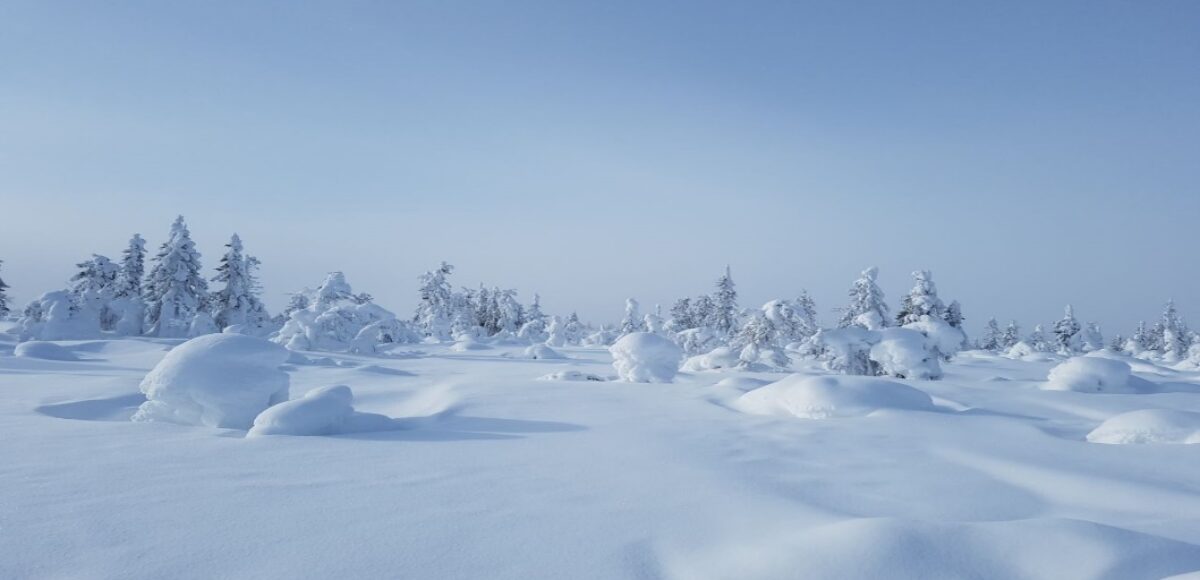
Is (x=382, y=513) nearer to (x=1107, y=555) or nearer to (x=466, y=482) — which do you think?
(x=466, y=482)

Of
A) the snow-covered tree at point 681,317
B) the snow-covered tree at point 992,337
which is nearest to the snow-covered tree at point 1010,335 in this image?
the snow-covered tree at point 992,337

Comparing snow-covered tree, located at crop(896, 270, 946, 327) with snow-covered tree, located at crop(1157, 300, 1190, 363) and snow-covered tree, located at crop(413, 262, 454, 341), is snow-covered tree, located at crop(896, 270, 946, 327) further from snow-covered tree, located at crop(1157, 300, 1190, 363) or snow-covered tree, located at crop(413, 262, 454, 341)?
snow-covered tree, located at crop(1157, 300, 1190, 363)

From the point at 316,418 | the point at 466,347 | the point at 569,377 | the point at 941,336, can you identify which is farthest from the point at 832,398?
the point at 466,347

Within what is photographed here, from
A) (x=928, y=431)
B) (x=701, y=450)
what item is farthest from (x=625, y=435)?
(x=928, y=431)

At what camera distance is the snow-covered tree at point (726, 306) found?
43688 mm

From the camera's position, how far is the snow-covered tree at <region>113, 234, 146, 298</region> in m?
35.2

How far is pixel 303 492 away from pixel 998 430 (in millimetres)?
7889

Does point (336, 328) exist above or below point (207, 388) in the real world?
above

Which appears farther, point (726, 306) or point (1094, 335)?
point (1094, 335)

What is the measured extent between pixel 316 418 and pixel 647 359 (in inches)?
358

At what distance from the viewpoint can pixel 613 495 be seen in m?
4.77

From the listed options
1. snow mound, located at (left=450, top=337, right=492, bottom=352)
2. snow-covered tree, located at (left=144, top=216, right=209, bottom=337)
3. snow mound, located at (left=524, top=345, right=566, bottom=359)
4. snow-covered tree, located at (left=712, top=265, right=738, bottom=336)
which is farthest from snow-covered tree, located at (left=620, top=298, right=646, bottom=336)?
snow-covered tree, located at (left=144, top=216, right=209, bottom=337)

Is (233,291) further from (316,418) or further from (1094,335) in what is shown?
(1094,335)

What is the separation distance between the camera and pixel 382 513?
4176 mm
